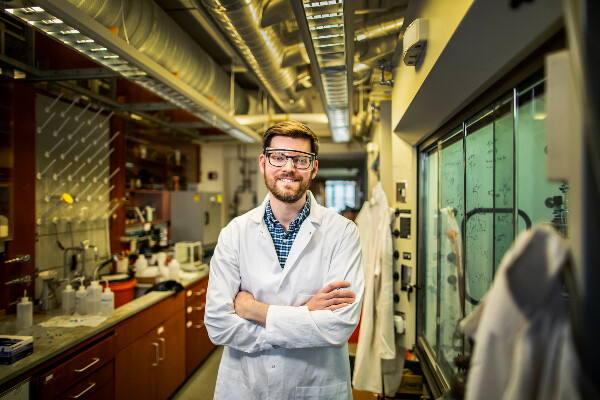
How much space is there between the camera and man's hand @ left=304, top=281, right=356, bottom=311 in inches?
53.7

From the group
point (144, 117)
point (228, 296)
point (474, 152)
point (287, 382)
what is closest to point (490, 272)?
point (474, 152)

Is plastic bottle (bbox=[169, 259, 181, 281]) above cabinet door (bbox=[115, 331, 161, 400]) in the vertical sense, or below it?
above

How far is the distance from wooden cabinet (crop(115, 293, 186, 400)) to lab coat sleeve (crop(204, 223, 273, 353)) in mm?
1126

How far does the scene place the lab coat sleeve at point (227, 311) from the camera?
136 cm

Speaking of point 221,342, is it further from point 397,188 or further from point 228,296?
point 397,188

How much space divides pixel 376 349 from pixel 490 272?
1262 millimetres

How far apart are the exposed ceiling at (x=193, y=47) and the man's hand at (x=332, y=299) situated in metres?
1.21

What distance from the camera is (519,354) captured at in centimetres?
52

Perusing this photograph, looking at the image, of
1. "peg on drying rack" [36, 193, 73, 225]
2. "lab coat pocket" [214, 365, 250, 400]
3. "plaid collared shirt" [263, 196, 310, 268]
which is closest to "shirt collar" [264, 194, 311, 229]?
"plaid collared shirt" [263, 196, 310, 268]

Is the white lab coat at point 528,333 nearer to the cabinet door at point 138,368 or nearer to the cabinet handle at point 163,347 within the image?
the cabinet door at point 138,368

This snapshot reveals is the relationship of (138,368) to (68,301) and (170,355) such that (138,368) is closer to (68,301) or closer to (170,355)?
(170,355)

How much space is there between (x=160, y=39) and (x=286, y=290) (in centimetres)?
192

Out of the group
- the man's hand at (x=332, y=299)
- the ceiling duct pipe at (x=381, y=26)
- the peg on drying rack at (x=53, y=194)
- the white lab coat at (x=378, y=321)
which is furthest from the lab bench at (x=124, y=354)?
the ceiling duct pipe at (x=381, y=26)

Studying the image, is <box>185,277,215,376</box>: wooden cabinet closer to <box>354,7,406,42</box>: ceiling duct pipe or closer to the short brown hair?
the short brown hair
